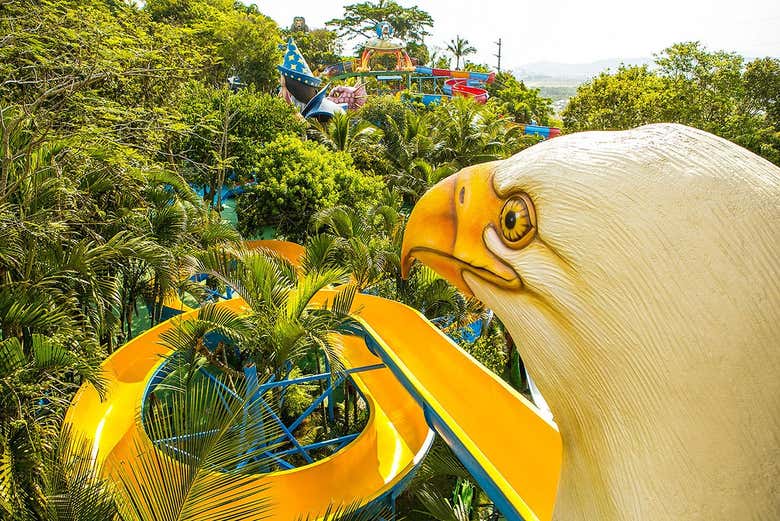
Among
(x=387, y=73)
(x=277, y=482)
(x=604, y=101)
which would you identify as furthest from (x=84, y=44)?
(x=387, y=73)

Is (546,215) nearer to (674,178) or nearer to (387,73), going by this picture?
(674,178)

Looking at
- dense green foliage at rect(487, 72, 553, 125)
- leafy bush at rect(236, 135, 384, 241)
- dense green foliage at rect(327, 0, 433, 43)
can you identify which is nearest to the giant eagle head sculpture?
leafy bush at rect(236, 135, 384, 241)

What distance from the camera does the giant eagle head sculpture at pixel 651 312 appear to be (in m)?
0.96

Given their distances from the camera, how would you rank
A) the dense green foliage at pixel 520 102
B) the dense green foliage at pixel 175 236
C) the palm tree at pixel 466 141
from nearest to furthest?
the dense green foliage at pixel 175 236 → the palm tree at pixel 466 141 → the dense green foliage at pixel 520 102

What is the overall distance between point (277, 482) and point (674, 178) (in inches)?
158

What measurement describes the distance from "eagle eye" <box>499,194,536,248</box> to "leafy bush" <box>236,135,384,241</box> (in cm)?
920

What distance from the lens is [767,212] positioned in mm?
989

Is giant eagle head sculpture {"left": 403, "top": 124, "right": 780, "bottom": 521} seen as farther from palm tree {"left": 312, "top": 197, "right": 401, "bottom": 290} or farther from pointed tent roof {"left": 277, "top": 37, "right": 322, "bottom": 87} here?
pointed tent roof {"left": 277, "top": 37, "right": 322, "bottom": 87}

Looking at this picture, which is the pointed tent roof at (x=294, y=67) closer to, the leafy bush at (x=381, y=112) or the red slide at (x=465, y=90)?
the leafy bush at (x=381, y=112)

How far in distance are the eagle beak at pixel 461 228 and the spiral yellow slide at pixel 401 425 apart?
5.48 feet

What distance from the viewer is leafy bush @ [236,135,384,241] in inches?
408

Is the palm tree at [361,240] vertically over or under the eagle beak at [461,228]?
under

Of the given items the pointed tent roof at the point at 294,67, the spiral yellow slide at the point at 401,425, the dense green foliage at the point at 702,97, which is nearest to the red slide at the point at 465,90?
the pointed tent roof at the point at 294,67

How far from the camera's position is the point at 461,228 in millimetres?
1406
